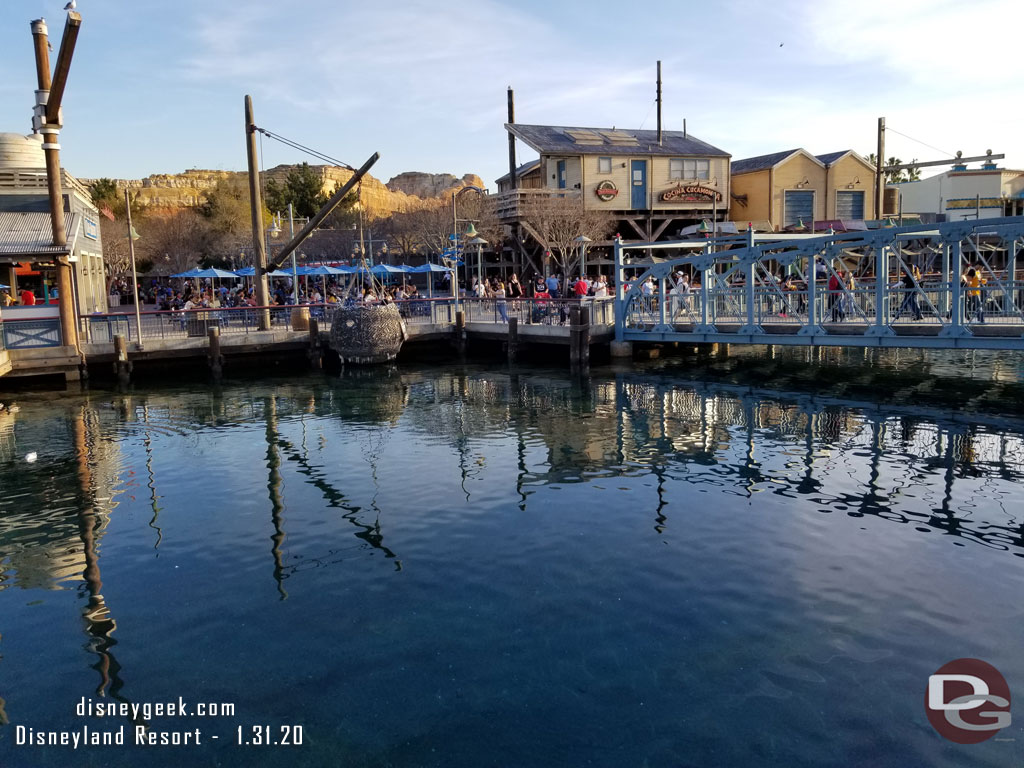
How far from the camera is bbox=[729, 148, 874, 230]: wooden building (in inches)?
2042

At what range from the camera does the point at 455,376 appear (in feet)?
98.5

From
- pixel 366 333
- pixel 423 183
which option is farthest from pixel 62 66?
pixel 423 183

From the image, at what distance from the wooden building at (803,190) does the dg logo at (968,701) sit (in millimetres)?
46524

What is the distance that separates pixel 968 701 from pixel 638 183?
4533cm

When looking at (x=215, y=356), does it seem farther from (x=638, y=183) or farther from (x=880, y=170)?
(x=880, y=170)

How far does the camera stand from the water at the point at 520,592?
24.7 feet

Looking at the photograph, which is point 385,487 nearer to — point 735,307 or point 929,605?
point 929,605

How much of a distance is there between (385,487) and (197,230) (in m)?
66.1

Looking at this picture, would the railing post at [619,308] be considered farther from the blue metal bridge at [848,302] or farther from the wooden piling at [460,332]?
the wooden piling at [460,332]

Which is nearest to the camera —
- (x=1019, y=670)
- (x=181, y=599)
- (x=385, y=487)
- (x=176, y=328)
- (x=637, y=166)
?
(x=1019, y=670)

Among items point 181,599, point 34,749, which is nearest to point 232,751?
point 34,749

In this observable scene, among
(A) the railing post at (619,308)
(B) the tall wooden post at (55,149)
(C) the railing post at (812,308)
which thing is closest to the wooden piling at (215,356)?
(B) the tall wooden post at (55,149)

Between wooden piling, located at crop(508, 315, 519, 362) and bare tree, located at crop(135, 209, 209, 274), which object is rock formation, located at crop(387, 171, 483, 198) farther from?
wooden piling, located at crop(508, 315, 519, 362)

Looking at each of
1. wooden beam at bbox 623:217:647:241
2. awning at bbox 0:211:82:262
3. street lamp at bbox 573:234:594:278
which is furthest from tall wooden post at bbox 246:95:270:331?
wooden beam at bbox 623:217:647:241
